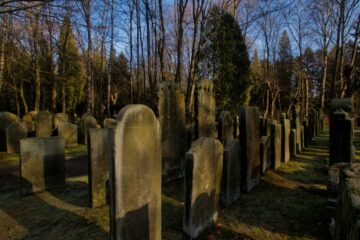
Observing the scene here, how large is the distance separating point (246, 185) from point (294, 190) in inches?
42.2

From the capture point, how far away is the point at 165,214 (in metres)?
4.23

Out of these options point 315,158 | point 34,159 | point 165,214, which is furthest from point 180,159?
point 315,158

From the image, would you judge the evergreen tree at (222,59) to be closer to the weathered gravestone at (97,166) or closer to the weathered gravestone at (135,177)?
the weathered gravestone at (97,166)

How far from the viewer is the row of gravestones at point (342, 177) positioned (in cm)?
181

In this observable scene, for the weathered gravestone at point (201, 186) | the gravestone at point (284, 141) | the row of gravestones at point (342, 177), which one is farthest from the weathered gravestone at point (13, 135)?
the row of gravestones at point (342, 177)

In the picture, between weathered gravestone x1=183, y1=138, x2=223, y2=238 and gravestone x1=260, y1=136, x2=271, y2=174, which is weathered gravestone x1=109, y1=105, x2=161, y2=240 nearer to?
weathered gravestone x1=183, y1=138, x2=223, y2=238

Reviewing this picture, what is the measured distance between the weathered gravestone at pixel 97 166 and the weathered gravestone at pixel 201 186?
74.5 inches

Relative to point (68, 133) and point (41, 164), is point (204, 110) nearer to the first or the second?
point (41, 164)

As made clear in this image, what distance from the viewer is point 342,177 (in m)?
2.46

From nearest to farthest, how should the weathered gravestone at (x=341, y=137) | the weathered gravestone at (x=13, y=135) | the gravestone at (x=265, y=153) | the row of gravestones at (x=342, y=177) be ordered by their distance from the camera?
the row of gravestones at (x=342, y=177) → the weathered gravestone at (x=341, y=137) → the gravestone at (x=265, y=153) → the weathered gravestone at (x=13, y=135)

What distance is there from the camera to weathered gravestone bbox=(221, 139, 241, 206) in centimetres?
449

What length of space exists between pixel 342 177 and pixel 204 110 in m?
4.73

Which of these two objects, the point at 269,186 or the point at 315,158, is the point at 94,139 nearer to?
the point at 269,186

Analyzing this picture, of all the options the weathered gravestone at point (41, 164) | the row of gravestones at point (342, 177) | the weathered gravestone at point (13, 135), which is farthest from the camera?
the weathered gravestone at point (13, 135)
